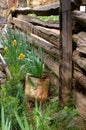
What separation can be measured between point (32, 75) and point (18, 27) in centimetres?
301

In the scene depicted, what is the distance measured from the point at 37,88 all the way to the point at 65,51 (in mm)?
710

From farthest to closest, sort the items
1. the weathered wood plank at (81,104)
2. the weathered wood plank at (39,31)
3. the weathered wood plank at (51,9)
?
the weathered wood plank at (39,31) < the weathered wood plank at (51,9) < the weathered wood plank at (81,104)

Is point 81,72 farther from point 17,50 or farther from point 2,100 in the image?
point 17,50

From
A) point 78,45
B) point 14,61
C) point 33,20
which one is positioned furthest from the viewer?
point 33,20

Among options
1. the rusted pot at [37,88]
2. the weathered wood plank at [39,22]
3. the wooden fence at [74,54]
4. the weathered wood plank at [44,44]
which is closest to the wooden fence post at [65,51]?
the wooden fence at [74,54]

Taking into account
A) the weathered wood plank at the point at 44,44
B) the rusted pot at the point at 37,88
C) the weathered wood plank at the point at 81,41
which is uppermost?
the weathered wood plank at the point at 81,41

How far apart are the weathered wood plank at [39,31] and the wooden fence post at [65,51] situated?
46cm

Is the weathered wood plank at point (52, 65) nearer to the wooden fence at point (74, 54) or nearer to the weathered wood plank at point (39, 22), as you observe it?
the wooden fence at point (74, 54)

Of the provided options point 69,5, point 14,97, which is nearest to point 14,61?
point 14,97

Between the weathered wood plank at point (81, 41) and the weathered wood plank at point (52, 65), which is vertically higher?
the weathered wood plank at point (81, 41)

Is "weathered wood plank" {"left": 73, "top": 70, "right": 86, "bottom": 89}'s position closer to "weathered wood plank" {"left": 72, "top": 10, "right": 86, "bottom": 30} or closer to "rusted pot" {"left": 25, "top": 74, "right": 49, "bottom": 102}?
"weathered wood plank" {"left": 72, "top": 10, "right": 86, "bottom": 30}

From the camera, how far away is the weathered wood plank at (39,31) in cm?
426

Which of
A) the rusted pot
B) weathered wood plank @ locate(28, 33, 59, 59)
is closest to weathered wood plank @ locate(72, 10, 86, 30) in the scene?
weathered wood plank @ locate(28, 33, 59, 59)

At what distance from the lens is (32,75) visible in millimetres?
4207
